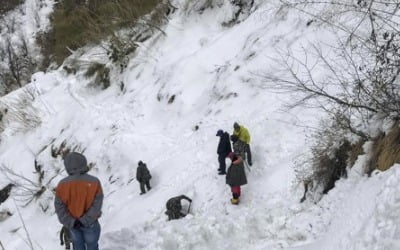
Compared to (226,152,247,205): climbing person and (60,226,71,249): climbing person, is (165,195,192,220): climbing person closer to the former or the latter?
(226,152,247,205): climbing person

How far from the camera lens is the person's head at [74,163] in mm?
5043

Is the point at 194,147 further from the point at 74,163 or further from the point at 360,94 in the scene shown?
the point at 74,163

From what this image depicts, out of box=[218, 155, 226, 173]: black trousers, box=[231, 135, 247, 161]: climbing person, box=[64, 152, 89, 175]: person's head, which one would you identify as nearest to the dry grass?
box=[64, 152, 89, 175]: person's head

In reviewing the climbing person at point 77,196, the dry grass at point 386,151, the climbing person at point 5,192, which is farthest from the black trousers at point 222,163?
the climbing person at point 5,192

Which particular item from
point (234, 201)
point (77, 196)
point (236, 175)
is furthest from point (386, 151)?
point (77, 196)

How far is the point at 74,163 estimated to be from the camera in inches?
199

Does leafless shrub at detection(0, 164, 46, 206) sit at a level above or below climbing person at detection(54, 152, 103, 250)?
below

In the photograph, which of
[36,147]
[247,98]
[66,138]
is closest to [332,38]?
[247,98]

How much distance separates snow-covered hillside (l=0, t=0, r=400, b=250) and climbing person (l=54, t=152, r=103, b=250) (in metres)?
0.73

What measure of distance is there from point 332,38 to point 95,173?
7624 millimetres

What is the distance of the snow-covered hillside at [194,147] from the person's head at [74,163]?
97 centimetres

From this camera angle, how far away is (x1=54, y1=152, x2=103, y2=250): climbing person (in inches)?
200

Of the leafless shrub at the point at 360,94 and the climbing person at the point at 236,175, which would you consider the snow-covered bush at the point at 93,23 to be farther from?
the leafless shrub at the point at 360,94

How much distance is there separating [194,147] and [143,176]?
1.66m
